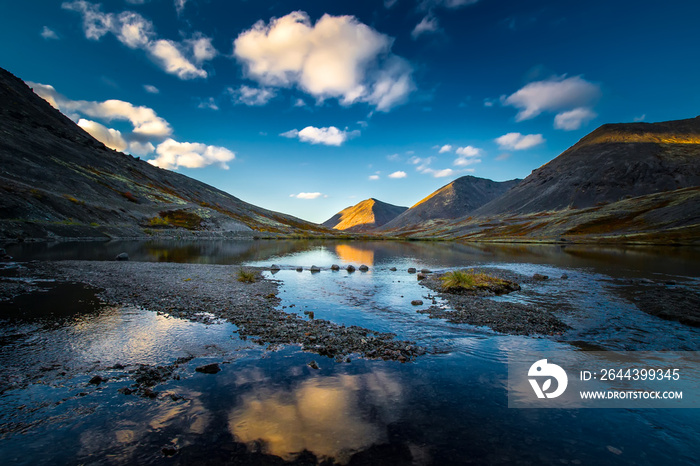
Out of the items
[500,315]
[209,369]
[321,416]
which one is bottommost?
[321,416]

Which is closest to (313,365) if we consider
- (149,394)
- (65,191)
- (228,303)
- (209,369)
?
(209,369)

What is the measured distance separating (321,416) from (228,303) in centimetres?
1521

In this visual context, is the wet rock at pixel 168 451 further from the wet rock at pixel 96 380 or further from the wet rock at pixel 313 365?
the wet rock at pixel 313 365

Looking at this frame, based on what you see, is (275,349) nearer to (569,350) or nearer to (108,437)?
(108,437)

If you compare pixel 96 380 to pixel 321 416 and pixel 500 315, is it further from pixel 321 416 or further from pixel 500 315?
pixel 500 315

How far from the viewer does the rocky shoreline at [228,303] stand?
14719 mm

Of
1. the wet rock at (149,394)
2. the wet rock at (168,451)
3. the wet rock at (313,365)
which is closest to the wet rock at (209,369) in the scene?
the wet rock at (149,394)

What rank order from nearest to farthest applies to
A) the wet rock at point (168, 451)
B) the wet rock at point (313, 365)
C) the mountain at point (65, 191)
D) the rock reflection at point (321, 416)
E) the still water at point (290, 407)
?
the wet rock at point (168, 451)
the still water at point (290, 407)
the rock reflection at point (321, 416)
the wet rock at point (313, 365)
the mountain at point (65, 191)

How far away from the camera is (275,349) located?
14156mm

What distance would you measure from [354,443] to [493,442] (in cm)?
374

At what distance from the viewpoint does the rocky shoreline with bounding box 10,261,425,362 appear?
48.3 ft

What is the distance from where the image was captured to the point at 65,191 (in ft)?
335

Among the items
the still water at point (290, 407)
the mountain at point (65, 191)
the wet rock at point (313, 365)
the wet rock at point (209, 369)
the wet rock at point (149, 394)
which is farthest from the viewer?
the mountain at point (65, 191)

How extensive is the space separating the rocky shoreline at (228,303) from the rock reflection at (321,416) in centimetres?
277
